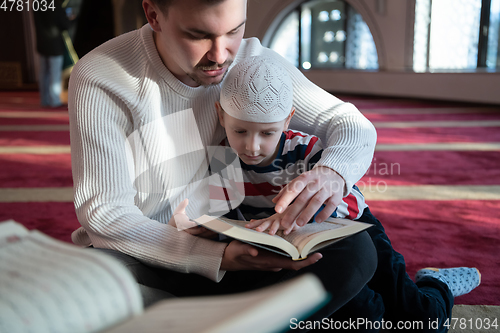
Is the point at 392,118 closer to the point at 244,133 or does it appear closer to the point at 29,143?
the point at 29,143

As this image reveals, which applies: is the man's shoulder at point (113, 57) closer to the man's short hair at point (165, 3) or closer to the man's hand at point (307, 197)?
the man's short hair at point (165, 3)

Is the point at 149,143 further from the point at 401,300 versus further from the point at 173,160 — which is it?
the point at 401,300

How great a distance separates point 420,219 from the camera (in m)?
1.92

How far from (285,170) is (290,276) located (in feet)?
1.24

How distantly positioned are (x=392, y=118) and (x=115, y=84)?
4.51m

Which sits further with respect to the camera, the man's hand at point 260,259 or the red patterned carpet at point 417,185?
the red patterned carpet at point 417,185

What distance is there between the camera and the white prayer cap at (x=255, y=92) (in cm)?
116

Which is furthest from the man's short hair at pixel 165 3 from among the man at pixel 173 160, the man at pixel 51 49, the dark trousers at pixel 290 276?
the man at pixel 51 49

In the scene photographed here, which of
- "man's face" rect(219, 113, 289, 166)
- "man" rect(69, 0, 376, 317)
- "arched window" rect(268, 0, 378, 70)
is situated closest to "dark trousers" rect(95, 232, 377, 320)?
"man" rect(69, 0, 376, 317)

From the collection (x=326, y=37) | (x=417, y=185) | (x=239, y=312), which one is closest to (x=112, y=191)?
(x=239, y=312)

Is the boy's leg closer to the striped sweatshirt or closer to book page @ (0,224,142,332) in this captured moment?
the striped sweatshirt

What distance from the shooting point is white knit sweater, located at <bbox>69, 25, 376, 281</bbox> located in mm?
990

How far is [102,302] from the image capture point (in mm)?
436

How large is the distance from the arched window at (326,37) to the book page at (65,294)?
874 cm
